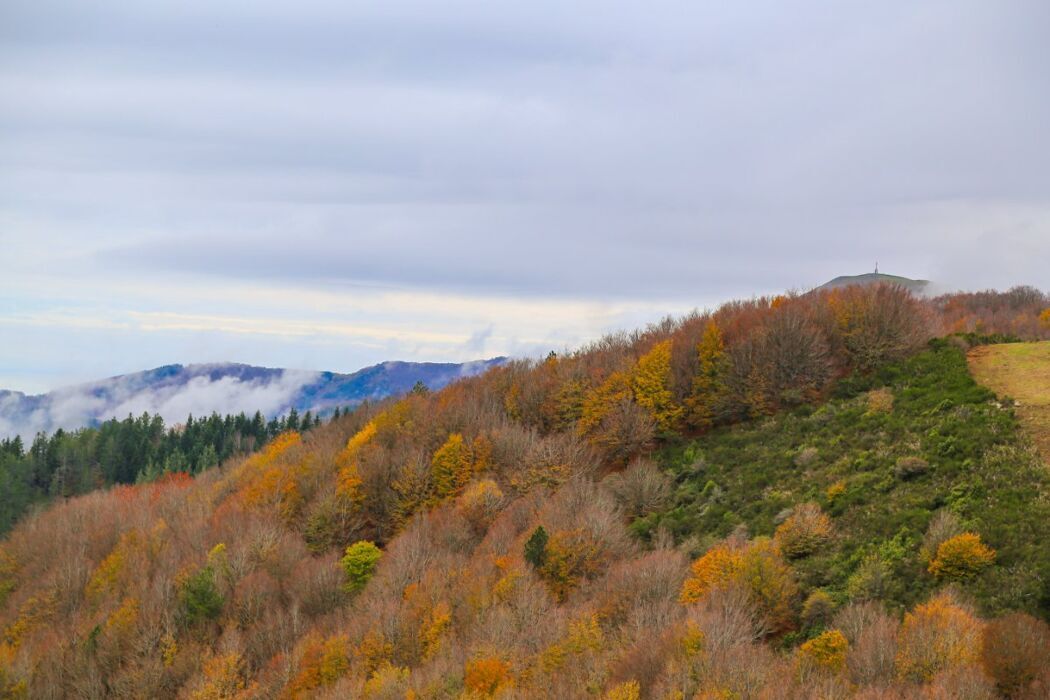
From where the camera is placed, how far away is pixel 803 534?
4456 centimetres

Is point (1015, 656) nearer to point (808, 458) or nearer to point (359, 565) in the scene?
point (808, 458)

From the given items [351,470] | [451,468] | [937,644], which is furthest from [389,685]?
[351,470]

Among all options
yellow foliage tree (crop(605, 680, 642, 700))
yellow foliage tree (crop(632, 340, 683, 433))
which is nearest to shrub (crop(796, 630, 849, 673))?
yellow foliage tree (crop(605, 680, 642, 700))

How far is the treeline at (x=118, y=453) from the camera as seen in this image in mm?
156375

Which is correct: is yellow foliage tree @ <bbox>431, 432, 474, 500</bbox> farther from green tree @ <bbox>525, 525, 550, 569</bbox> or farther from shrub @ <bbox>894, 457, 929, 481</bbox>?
shrub @ <bbox>894, 457, 929, 481</bbox>

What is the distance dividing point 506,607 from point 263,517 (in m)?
43.6

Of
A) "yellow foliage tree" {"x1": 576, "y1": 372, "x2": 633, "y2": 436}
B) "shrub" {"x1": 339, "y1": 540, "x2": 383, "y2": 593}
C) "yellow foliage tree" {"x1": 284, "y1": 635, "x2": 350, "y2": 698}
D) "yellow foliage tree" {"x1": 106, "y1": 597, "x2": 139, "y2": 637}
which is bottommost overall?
"yellow foliage tree" {"x1": 106, "y1": 597, "x2": 139, "y2": 637}

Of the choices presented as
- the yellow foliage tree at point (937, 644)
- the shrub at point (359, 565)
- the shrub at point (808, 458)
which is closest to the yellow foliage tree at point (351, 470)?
the shrub at point (359, 565)

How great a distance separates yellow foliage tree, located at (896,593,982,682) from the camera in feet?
89.9

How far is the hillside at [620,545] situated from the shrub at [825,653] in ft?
0.45

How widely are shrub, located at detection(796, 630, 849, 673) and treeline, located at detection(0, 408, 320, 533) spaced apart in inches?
5493

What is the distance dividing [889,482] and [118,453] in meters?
161

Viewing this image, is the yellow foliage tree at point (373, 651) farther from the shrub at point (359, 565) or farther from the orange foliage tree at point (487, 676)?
the shrub at point (359, 565)

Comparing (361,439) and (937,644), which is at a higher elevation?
(361,439)
